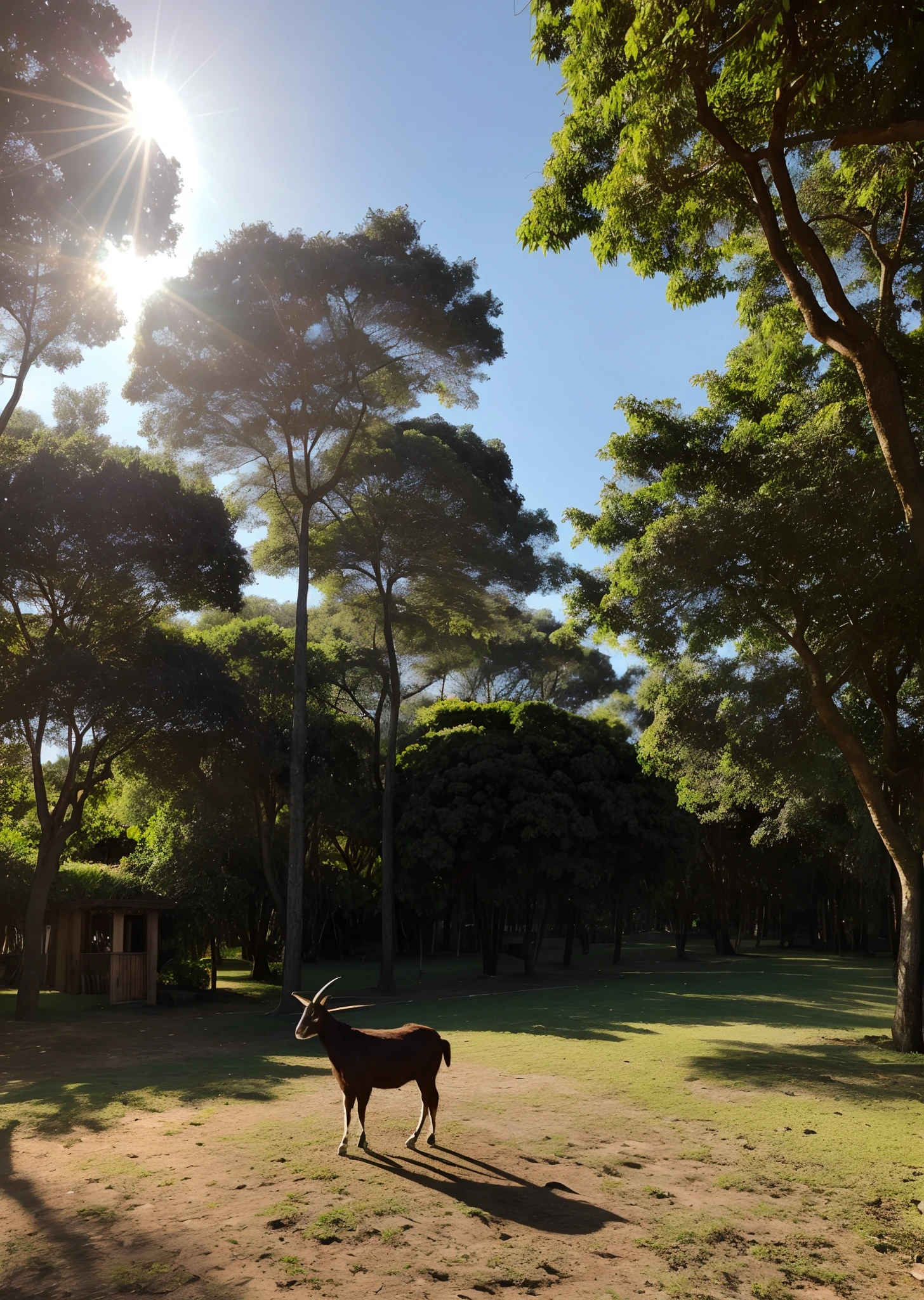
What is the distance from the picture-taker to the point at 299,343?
23.5 m

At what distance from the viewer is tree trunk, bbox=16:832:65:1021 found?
19.9 metres

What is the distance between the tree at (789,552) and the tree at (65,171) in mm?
8897

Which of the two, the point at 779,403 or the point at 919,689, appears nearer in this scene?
the point at 779,403

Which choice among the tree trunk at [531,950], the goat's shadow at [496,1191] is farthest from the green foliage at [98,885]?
the goat's shadow at [496,1191]

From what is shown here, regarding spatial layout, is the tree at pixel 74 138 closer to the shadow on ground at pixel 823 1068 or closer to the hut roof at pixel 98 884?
the shadow on ground at pixel 823 1068

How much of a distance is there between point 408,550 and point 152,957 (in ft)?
45.9

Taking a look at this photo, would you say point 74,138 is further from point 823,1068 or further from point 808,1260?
point 823,1068

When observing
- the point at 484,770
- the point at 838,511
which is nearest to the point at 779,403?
the point at 838,511

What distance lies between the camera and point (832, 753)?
2067cm

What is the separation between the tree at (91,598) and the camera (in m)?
19.0

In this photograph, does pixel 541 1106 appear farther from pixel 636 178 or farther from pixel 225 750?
pixel 225 750

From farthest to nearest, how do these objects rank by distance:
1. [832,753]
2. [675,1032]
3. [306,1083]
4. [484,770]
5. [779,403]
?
1. [484,770]
2. [832,753]
3. [675,1032]
4. [779,403]
5. [306,1083]

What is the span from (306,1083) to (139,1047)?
6.37 meters

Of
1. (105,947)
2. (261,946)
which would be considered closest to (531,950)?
(261,946)
